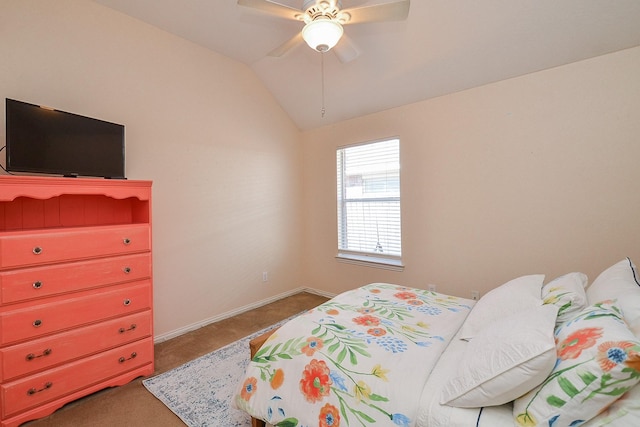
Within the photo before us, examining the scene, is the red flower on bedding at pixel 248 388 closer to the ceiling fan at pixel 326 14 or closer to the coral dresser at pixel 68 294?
the coral dresser at pixel 68 294

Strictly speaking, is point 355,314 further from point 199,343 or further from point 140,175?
point 140,175

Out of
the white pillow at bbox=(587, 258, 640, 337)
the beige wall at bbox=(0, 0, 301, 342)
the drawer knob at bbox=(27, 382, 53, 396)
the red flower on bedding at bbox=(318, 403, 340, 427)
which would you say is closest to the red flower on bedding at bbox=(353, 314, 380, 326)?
the red flower on bedding at bbox=(318, 403, 340, 427)

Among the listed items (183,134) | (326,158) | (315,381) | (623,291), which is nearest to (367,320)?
(315,381)

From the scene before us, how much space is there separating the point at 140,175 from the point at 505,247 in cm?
354

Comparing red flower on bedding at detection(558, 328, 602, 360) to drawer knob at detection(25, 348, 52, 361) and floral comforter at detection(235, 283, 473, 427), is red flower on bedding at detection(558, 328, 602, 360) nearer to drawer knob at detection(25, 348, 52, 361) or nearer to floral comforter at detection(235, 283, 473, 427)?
floral comforter at detection(235, 283, 473, 427)

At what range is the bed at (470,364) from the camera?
0.84 meters

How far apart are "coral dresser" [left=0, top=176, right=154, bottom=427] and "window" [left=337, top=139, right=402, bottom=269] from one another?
2.44 meters

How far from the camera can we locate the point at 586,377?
2.71 feet

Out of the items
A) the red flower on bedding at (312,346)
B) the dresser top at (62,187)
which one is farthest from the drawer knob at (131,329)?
the red flower on bedding at (312,346)

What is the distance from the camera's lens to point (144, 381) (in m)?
2.13

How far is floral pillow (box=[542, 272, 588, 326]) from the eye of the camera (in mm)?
1273

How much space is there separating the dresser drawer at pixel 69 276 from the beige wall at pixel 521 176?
256 cm

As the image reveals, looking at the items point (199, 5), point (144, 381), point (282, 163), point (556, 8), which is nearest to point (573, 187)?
point (556, 8)

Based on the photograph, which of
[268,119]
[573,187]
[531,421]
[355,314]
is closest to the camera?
[531,421]
